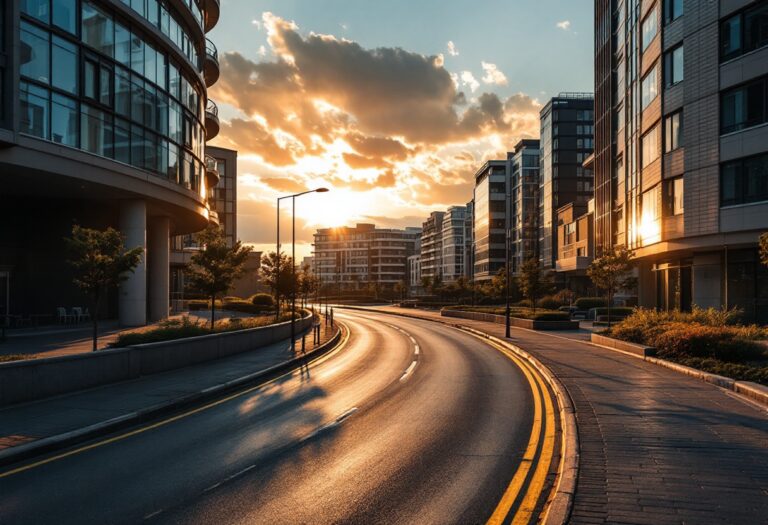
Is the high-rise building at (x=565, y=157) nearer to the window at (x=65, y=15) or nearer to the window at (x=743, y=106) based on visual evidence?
the window at (x=743, y=106)

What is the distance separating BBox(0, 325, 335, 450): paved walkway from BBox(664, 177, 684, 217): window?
27.2 metres

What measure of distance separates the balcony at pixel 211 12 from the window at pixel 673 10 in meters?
31.1

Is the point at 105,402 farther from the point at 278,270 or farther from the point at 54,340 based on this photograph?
the point at 278,270

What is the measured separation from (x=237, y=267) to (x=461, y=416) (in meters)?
22.5

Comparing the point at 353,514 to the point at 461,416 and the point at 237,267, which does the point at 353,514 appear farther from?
the point at 237,267

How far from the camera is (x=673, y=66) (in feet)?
116

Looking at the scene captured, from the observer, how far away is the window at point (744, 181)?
2920 cm

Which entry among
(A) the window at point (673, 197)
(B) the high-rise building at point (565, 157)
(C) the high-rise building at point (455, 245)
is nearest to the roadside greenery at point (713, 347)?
(A) the window at point (673, 197)

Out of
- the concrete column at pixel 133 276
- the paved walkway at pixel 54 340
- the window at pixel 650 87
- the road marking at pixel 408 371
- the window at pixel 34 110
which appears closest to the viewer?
the road marking at pixel 408 371

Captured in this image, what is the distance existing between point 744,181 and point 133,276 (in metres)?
34.0

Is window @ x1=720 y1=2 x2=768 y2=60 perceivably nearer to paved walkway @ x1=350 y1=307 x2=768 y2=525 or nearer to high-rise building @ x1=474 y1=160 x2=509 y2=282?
paved walkway @ x1=350 y1=307 x2=768 y2=525

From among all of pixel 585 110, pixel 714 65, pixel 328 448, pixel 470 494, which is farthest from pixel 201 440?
pixel 585 110

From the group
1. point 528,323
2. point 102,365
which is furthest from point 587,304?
point 102,365

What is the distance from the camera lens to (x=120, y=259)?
1903 centimetres
